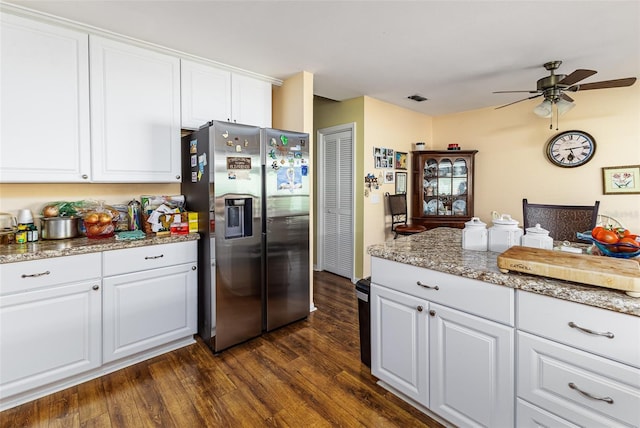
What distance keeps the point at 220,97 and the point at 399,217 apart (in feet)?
9.27

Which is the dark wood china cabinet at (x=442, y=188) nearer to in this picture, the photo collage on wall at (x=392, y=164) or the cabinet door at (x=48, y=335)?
the photo collage on wall at (x=392, y=164)

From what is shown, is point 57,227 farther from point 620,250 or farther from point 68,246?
point 620,250

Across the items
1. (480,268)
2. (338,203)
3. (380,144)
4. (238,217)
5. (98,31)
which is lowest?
(480,268)

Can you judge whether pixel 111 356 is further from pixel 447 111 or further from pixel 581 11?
pixel 447 111

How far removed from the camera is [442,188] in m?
4.48

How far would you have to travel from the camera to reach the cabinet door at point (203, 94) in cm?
254

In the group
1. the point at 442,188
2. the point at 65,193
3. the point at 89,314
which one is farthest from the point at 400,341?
the point at 442,188

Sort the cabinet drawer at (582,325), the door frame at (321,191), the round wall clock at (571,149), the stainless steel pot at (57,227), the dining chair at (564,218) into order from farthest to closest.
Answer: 1. the door frame at (321,191)
2. the round wall clock at (571,149)
3. the dining chair at (564,218)
4. the stainless steel pot at (57,227)
5. the cabinet drawer at (582,325)

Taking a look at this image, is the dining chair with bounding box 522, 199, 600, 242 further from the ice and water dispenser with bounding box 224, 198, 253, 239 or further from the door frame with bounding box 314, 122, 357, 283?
the ice and water dispenser with bounding box 224, 198, 253, 239

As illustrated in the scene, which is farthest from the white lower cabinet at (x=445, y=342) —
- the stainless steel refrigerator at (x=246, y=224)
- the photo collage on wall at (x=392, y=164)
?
the photo collage on wall at (x=392, y=164)

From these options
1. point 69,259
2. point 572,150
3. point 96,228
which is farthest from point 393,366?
point 572,150

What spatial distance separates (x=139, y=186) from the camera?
2654 millimetres

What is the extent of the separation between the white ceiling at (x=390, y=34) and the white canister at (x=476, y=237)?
54.1 inches

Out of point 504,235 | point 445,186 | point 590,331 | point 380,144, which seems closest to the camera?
point 590,331
